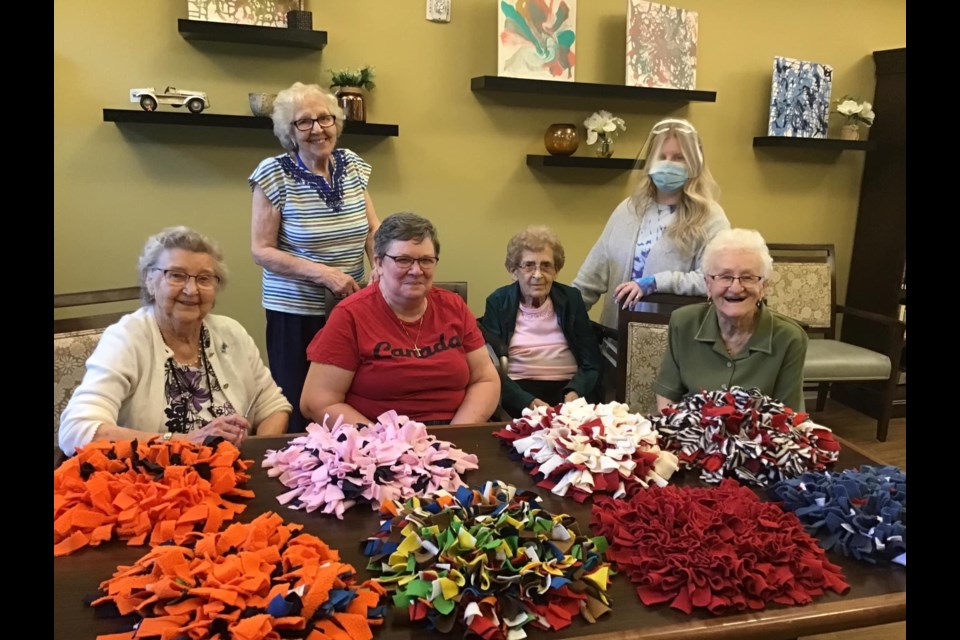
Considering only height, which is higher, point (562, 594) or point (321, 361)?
point (321, 361)

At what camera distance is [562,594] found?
1.08 metres

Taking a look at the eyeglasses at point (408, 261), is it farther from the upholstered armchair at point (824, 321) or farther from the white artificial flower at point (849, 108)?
the white artificial flower at point (849, 108)

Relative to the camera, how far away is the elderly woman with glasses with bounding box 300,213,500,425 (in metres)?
2.03

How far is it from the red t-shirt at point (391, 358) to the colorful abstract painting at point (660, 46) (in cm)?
227

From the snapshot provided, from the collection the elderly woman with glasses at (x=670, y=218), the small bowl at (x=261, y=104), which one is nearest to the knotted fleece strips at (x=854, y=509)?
the elderly woman with glasses at (x=670, y=218)

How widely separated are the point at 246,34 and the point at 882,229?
3748 mm

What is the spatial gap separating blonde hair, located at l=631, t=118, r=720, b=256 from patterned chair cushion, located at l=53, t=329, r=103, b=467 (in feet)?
6.76

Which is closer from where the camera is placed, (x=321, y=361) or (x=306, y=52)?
(x=321, y=361)

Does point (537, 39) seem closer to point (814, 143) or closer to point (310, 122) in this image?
point (310, 122)

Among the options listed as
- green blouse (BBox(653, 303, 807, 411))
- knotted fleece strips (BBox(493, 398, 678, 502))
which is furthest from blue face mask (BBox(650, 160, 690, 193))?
knotted fleece strips (BBox(493, 398, 678, 502))
